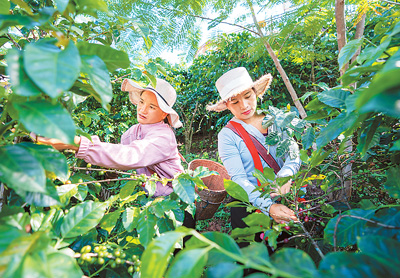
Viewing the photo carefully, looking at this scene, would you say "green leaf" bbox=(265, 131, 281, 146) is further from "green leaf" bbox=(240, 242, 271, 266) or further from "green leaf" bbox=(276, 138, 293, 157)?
"green leaf" bbox=(240, 242, 271, 266)

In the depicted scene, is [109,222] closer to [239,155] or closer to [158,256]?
[158,256]

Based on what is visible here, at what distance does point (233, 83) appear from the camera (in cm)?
189

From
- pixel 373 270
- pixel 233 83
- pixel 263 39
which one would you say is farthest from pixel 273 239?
pixel 263 39

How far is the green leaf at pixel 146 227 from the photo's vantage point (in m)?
0.80

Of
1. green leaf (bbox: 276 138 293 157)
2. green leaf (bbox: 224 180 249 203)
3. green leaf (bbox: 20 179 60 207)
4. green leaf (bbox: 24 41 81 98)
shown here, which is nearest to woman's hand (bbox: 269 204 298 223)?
green leaf (bbox: 276 138 293 157)

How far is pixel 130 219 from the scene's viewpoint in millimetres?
886

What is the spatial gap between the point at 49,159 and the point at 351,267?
56 centimetres

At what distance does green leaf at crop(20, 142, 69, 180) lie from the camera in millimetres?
453

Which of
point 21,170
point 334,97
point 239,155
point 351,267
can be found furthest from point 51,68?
point 239,155

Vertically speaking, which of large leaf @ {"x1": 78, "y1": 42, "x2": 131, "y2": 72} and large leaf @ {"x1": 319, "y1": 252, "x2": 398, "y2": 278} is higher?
large leaf @ {"x1": 78, "y1": 42, "x2": 131, "y2": 72}

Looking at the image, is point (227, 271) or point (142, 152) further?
point (142, 152)

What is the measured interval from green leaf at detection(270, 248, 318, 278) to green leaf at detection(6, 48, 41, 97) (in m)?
0.47

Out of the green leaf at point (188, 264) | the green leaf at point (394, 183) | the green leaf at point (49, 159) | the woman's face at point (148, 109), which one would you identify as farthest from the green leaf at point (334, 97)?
the woman's face at point (148, 109)

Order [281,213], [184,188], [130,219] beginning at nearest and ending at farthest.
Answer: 1. [130,219]
2. [184,188]
3. [281,213]
